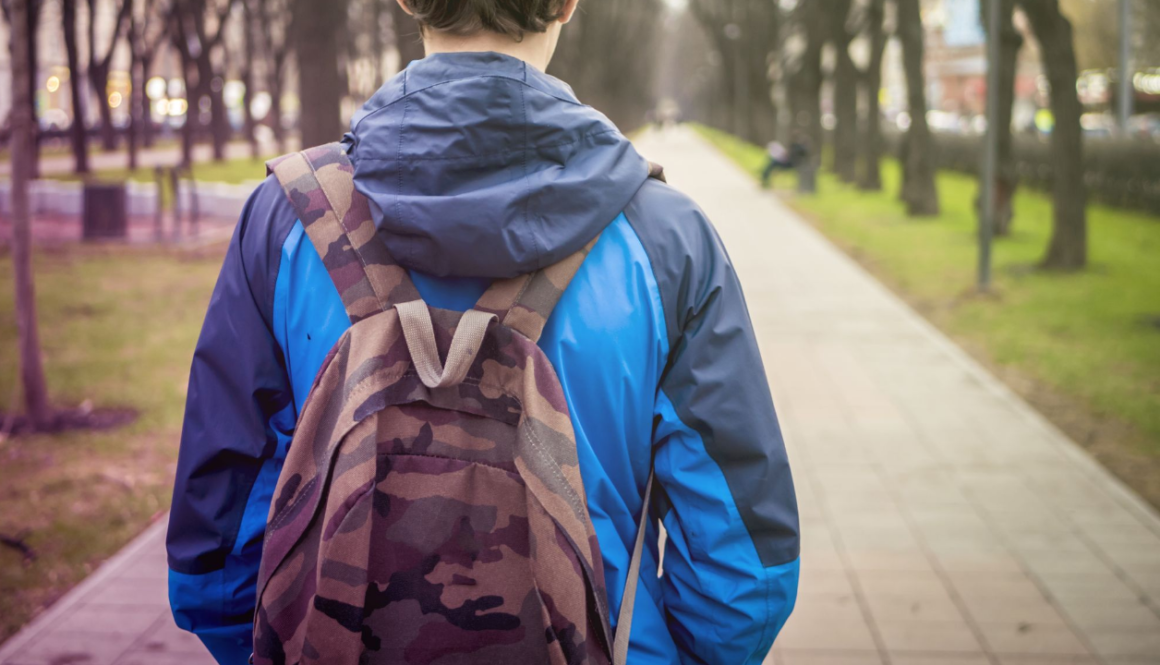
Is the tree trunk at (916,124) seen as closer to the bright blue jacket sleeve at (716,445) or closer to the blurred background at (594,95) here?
the blurred background at (594,95)

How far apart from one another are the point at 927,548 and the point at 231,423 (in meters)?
3.77

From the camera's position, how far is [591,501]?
149cm

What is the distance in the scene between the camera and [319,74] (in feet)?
27.3

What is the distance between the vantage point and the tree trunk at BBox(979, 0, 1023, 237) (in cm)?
1387

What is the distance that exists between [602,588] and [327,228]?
615mm

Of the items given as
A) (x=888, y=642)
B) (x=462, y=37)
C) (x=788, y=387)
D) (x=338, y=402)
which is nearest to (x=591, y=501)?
(x=338, y=402)

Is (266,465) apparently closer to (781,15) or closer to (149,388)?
(149,388)

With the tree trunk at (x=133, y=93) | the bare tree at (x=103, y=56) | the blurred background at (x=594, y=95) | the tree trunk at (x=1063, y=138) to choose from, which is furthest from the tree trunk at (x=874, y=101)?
the tree trunk at (x=133, y=93)

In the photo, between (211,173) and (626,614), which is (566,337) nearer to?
(626,614)

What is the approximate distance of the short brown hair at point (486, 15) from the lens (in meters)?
1.47

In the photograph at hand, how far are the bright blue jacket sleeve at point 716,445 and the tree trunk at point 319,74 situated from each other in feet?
23.7

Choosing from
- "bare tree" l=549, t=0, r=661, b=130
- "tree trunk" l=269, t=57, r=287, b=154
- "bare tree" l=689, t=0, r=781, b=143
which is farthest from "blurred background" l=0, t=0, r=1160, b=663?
"bare tree" l=689, t=0, r=781, b=143

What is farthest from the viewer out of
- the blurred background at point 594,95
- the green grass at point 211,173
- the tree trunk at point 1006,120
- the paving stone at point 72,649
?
the green grass at point 211,173

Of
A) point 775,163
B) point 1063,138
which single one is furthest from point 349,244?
point 775,163
